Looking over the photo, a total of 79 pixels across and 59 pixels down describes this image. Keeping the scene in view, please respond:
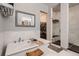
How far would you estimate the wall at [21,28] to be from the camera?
53.6 inches

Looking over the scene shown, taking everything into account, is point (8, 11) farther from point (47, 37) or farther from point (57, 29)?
point (57, 29)

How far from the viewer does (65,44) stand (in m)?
1.81

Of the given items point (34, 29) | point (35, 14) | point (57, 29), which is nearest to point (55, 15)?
point (57, 29)

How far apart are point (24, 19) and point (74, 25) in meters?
1.12

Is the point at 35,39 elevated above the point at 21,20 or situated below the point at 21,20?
below

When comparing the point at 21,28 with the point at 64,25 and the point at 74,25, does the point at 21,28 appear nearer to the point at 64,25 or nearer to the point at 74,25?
the point at 64,25

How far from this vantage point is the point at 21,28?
1559 millimetres

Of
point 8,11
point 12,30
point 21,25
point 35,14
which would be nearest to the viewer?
point 8,11

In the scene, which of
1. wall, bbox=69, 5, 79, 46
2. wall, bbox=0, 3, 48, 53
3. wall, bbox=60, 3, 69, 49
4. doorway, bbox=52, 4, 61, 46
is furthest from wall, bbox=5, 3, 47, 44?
wall, bbox=69, 5, 79, 46

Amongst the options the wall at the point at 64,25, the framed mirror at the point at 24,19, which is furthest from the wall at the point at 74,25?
the framed mirror at the point at 24,19

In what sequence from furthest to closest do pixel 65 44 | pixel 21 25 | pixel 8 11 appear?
pixel 65 44, pixel 21 25, pixel 8 11

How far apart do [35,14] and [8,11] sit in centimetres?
59

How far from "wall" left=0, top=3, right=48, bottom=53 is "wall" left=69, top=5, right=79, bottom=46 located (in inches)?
26.9

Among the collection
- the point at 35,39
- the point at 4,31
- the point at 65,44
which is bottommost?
the point at 65,44
